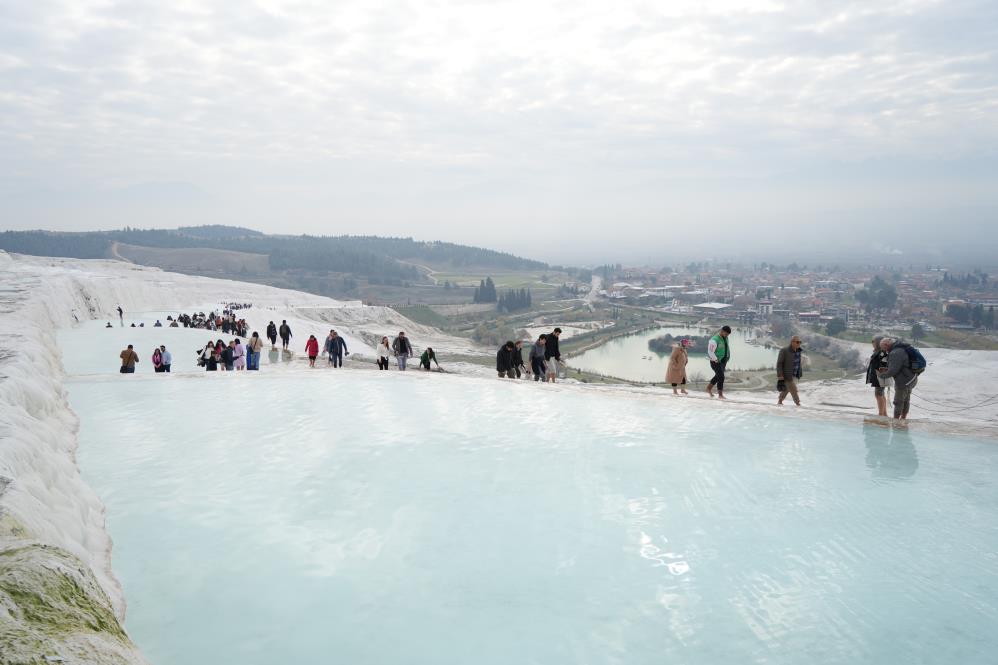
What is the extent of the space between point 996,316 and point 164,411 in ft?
183

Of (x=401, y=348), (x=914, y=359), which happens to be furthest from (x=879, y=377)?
(x=401, y=348)

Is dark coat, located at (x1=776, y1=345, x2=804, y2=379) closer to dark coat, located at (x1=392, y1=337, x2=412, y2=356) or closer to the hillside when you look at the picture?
dark coat, located at (x1=392, y1=337, x2=412, y2=356)

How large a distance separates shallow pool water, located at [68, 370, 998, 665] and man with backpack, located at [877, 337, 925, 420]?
22.3 inches

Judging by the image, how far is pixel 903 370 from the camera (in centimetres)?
813

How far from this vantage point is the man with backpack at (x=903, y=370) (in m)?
8.10

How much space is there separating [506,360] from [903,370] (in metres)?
6.58

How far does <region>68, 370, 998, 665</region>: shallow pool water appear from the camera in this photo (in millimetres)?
3945

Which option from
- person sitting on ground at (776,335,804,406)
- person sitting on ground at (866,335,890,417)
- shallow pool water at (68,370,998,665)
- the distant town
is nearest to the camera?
shallow pool water at (68,370,998,665)

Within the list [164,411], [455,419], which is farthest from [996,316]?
[164,411]

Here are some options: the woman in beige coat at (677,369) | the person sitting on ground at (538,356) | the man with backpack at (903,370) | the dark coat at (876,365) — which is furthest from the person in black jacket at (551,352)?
the man with backpack at (903,370)

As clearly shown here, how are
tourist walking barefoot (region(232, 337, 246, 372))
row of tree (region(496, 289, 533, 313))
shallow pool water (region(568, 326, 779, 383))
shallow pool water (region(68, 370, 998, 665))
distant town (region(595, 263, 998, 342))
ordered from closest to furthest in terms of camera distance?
shallow pool water (region(68, 370, 998, 665)), tourist walking barefoot (region(232, 337, 246, 372)), shallow pool water (region(568, 326, 779, 383)), distant town (region(595, 263, 998, 342)), row of tree (region(496, 289, 533, 313))

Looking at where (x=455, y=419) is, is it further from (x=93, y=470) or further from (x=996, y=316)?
(x=996, y=316)

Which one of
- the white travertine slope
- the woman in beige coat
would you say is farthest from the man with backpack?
the white travertine slope

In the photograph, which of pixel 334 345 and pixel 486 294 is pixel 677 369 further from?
pixel 486 294
